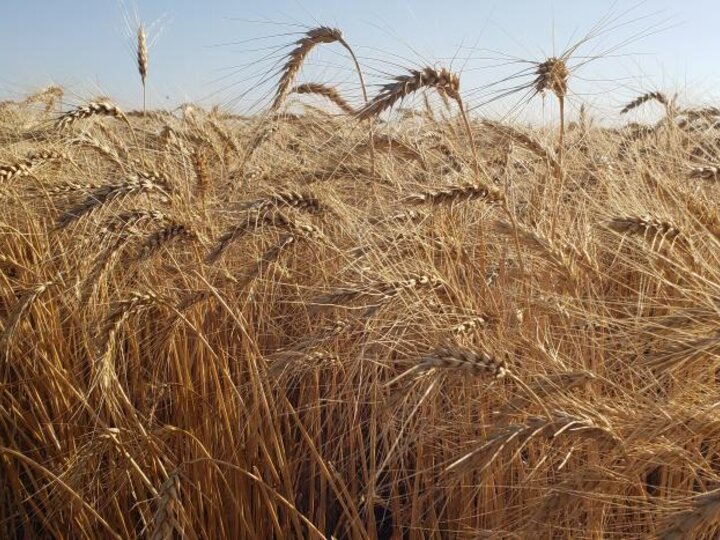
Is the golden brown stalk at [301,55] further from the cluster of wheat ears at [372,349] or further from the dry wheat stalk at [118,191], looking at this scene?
the dry wheat stalk at [118,191]

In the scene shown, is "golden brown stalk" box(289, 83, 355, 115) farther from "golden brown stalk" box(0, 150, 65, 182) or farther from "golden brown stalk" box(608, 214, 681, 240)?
"golden brown stalk" box(608, 214, 681, 240)

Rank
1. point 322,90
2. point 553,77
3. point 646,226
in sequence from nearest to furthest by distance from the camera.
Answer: point 646,226
point 553,77
point 322,90

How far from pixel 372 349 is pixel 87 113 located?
4.48 feet

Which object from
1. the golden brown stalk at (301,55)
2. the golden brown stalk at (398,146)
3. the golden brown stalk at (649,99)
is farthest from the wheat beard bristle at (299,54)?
the golden brown stalk at (649,99)

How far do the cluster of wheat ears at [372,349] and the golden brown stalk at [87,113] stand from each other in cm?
1

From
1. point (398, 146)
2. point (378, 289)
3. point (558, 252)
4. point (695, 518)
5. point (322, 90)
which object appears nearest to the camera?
point (695, 518)

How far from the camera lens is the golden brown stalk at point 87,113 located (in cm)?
278

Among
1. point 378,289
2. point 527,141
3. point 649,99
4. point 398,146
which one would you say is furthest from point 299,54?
point 649,99

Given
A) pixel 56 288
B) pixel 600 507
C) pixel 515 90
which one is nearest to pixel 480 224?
pixel 515 90

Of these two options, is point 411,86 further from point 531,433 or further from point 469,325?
point 531,433

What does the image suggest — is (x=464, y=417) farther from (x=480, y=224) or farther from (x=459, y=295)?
(x=480, y=224)

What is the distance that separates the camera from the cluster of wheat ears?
1.45m

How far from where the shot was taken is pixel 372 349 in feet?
7.07

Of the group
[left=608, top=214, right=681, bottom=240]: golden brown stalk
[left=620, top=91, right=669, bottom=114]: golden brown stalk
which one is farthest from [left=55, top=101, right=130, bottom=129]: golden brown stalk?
[left=620, top=91, right=669, bottom=114]: golden brown stalk
